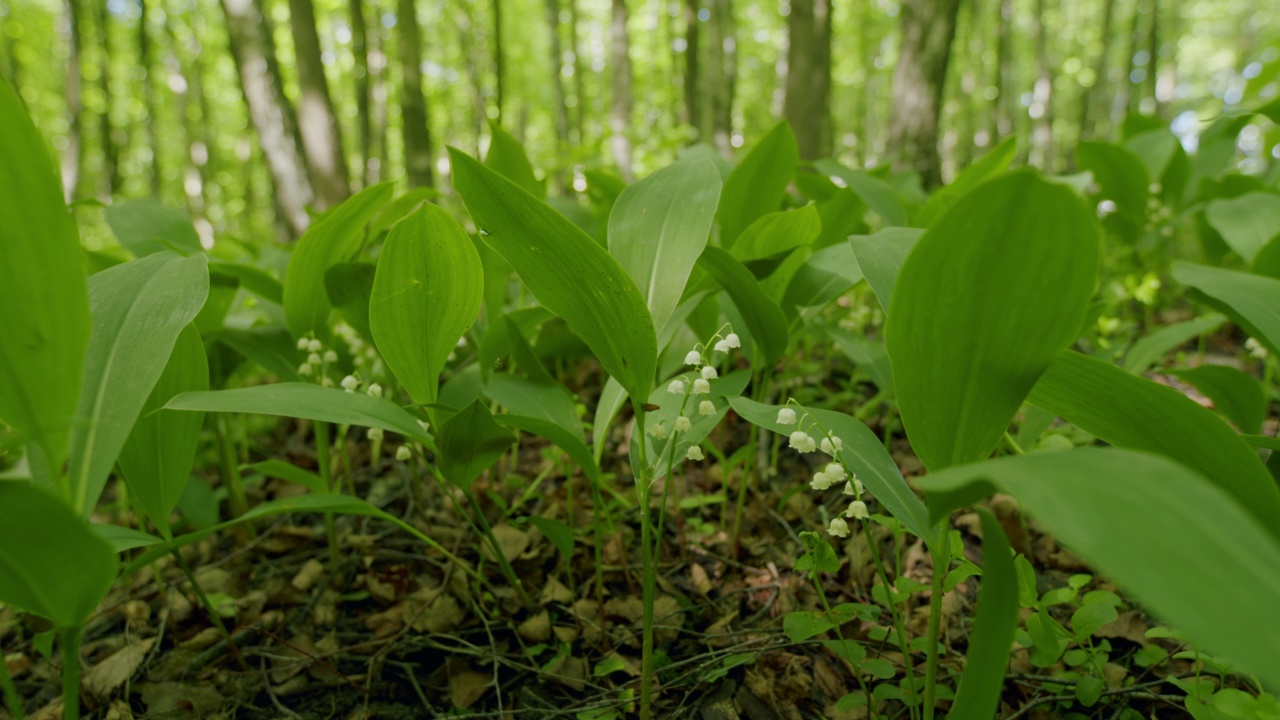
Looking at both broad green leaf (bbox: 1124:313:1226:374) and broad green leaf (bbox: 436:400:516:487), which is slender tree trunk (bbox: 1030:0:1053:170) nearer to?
broad green leaf (bbox: 1124:313:1226:374)

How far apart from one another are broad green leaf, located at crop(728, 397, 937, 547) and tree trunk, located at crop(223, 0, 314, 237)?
16.7 feet

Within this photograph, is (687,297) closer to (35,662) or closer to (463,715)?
(463,715)

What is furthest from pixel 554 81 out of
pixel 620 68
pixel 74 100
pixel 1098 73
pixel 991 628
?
pixel 991 628

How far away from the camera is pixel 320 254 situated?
1717 millimetres

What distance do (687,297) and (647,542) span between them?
66 cm

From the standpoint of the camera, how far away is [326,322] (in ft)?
6.20

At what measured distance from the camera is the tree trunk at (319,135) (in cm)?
539

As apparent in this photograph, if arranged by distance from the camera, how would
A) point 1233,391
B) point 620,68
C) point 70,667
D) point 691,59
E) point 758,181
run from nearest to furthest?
point 70,667 < point 1233,391 < point 758,181 < point 691,59 < point 620,68

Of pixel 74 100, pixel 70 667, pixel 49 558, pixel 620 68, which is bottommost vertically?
pixel 70 667

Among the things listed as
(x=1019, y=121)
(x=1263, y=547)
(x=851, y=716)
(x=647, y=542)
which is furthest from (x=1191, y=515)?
(x=1019, y=121)

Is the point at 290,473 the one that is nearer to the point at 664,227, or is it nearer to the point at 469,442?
the point at 469,442

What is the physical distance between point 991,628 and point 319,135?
5.91m

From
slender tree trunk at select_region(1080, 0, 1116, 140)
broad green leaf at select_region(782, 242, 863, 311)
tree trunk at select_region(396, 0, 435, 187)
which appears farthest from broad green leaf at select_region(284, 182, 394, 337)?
slender tree trunk at select_region(1080, 0, 1116, 140)

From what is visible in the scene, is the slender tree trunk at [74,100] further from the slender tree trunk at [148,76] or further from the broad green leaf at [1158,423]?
the broad green leaf at [1158,423]
